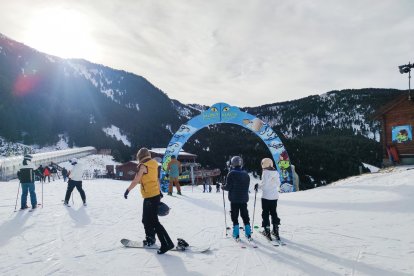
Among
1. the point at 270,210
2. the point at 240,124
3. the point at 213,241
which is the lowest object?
the point at 213,241

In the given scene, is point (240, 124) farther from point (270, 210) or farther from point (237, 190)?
point (237, 190)

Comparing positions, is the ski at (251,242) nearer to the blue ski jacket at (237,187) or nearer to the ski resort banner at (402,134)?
the blue ski jacket at (237,187)

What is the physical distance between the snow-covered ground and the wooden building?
9287 mm

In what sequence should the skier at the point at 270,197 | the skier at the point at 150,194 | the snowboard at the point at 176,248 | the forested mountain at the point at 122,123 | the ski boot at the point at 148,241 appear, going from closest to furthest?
the skier at the point at 150,194 → the snowboard at the point at 176,248 → the ski boot at the point at 148,241 → the skier at the point at 270,197 → the forested mountain at the point at 122,123

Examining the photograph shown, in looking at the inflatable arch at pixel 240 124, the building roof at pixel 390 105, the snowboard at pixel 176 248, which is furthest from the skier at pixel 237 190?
the building roof at pixel 390 105

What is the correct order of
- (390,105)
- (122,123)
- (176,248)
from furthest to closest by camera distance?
(122,123)
(390,105)
(176,248)

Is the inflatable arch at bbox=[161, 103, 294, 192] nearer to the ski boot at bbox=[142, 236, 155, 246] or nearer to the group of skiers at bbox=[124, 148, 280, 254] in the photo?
the group of skiers at bbox=[124, 148, 280, 254]

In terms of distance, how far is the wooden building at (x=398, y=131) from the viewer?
60.4 ft

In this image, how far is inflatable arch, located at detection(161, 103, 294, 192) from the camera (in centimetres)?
1838

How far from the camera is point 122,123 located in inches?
4387

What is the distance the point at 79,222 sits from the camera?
7926 mm

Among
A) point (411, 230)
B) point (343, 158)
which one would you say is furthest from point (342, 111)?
point (411, 230)

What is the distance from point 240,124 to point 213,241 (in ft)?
43.8

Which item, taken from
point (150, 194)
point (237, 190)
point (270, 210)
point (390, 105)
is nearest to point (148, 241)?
point (150, 194)
